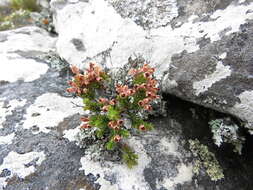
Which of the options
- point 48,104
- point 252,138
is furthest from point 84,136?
point 252,138

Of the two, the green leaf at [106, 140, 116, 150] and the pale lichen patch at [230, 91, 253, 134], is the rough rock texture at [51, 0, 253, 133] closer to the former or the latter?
the pale lichen patch at [230, 91, 253, 134]

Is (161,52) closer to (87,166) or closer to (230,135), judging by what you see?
(230,135)

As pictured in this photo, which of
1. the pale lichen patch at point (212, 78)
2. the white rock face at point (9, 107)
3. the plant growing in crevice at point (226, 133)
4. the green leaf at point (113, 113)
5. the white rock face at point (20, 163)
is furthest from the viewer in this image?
the white rock face at point (9, 107)

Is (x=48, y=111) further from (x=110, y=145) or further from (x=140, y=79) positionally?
(x=140, y=79)

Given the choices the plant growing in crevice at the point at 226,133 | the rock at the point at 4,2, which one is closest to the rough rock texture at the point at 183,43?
the plant growing in crevice at the point at 226,133

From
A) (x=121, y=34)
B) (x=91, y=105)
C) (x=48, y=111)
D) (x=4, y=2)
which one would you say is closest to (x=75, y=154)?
(x=91, y=105)

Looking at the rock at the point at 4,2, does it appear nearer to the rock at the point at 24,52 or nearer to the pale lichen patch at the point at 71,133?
the rock at the point at 24,52
